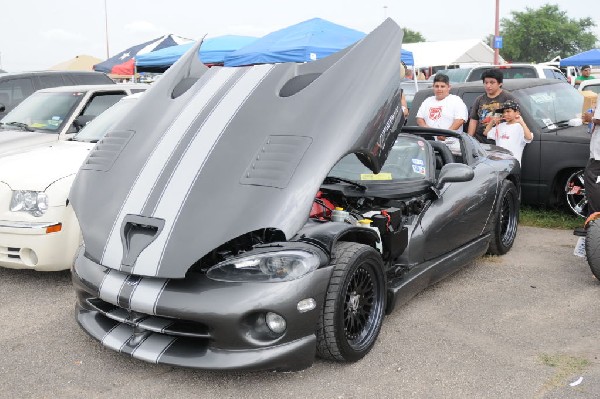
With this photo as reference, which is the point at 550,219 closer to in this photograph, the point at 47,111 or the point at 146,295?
the point at 146,295

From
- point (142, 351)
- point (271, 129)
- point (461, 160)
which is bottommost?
point (142, 351)


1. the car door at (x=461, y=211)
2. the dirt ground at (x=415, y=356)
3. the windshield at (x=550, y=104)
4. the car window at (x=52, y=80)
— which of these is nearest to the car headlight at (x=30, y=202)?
the dirt ground at (x=415, y=356)

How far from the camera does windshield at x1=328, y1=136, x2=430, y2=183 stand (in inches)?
176

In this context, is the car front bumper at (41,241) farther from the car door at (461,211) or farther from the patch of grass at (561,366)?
the patch of grass at (561,366)

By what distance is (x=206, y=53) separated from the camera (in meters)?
15.6

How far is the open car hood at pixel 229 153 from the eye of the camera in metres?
3.35

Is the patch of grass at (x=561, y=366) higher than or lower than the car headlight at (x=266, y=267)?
lower

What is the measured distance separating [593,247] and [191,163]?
317 cm

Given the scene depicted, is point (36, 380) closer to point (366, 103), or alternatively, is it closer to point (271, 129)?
point (271, 129)

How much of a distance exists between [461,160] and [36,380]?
3663mm

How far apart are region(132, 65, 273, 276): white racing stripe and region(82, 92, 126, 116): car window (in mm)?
3880

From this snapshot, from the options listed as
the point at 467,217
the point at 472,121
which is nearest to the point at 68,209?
the point at 467,217

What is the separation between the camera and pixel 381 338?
13.1ft

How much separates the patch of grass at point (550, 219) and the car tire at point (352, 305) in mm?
3798
